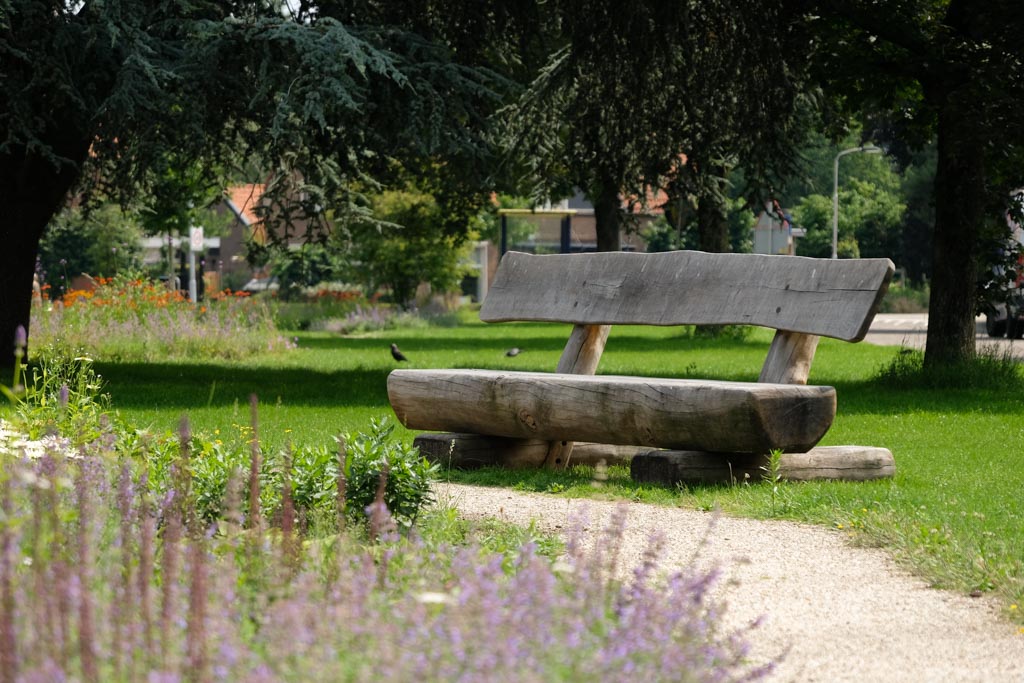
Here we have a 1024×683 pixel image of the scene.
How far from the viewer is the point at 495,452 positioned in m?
8.34

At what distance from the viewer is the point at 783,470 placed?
736cm

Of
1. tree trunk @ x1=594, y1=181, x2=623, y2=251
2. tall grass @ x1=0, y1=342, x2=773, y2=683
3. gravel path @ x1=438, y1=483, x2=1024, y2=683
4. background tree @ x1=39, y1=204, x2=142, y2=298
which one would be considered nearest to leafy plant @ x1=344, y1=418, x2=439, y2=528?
gravel path @ x1=438, y1=483, x2=1024, y2=683

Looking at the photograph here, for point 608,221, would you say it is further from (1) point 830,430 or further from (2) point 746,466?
(2) point 746,466

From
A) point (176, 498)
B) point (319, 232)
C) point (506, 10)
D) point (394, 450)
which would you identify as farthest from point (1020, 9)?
point (176, 498)

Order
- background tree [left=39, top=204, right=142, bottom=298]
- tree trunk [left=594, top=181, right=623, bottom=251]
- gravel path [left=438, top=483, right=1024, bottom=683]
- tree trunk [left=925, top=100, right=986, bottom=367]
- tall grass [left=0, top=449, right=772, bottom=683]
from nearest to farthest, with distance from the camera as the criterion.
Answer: tall grass [left=0, top=449, right=772, bottom=683], gravel path [left=438, top=483, right=1024, bottom=683], tree trunk [left=925, top=100, right=986, bottom=367], tree trunk [left=594, top=181, right=623, bottom=251], background tree [left=39, top=204, right=142, bottom=298]

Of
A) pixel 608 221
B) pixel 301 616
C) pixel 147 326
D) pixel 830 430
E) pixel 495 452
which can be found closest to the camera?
pixel 301 616

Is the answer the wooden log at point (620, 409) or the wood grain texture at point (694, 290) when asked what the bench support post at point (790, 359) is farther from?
the wooden log at point (620, 409)

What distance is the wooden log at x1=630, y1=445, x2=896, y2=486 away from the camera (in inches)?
288

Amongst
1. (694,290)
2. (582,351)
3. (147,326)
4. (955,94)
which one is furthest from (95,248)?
(694,290)

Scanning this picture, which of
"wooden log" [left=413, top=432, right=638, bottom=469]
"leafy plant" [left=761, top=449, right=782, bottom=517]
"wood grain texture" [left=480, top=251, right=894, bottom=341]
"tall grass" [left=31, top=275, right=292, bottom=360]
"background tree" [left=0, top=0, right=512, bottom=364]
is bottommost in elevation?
"tall grass" [left=31, top=275, right=292, bottom=360]

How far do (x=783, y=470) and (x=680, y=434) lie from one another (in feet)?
2.26

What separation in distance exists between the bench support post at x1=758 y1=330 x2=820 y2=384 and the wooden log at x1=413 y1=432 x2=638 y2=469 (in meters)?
1.13

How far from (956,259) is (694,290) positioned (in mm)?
7667

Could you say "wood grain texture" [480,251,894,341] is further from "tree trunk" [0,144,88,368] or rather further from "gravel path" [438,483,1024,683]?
"tree trunk" [0,144,88,368]
